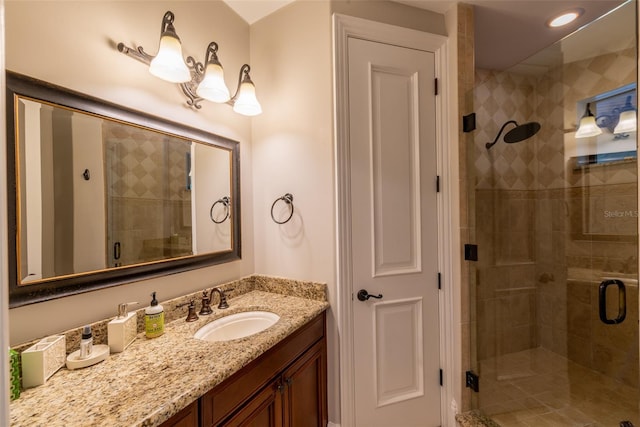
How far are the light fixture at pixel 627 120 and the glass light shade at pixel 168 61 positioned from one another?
6.86ft

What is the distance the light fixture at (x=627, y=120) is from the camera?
1.25 metres

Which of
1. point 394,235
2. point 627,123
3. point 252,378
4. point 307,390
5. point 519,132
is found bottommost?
point 307,390

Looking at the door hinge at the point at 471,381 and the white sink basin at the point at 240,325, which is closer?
the white sink basin at the point at 240,325

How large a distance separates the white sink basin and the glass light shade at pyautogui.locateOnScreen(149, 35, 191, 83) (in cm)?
117

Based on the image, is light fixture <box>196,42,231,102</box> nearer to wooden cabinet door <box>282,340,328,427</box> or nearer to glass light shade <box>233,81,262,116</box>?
glass light shade <box>233,81,262,116</box>

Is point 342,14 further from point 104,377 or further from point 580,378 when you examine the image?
point 580,378

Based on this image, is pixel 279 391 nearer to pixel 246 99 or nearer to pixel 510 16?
pixel 246 99

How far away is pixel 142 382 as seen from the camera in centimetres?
81

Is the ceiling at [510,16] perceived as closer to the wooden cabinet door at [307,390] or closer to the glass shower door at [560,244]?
the glass shower door at [560,244]

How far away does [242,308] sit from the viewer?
149 cm

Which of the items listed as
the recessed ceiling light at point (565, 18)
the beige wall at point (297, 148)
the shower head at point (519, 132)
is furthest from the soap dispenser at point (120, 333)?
the recessed ceiling light at point (565, 18)

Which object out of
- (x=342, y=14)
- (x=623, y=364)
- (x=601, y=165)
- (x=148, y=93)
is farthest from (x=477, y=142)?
(x=148, y=93)

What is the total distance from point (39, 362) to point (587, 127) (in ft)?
8.66

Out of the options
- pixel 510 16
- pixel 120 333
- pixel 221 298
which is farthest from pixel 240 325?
pixel 510 16
